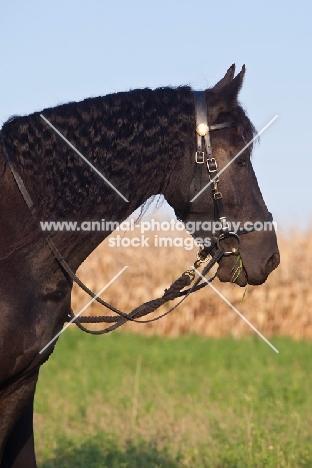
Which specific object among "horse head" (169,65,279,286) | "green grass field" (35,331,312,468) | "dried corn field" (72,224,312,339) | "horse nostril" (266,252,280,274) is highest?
"horse head" (169,65,279,286)

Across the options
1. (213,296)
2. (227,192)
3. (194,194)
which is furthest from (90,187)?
(213,296)

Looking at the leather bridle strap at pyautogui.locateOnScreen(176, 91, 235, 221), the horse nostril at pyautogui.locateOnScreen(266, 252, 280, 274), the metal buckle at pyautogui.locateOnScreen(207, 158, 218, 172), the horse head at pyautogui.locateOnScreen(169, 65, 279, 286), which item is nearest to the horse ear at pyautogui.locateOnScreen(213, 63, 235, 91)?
the horse head at pyautogui.locateOnScreen(169, 65, 279, 286)

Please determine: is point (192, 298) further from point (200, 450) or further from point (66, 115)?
point (66, 115)

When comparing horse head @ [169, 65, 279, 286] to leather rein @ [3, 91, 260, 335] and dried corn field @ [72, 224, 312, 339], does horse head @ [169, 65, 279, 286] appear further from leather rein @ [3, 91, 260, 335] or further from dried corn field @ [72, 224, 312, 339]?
dried corn field @ [72, 224, 312, 339]

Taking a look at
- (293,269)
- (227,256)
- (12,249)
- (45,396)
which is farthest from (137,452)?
(293,269)

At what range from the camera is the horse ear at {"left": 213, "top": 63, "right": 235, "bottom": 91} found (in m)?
4.44

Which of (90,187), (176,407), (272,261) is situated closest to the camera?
(90,187)

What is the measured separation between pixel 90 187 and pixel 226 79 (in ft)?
3.56

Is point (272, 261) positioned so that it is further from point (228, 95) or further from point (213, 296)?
point (213, 296)

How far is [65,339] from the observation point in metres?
17.9

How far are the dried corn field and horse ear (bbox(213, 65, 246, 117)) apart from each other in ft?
49.9

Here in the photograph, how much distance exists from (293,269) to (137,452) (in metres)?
15.3

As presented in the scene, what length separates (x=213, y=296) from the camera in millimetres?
20750

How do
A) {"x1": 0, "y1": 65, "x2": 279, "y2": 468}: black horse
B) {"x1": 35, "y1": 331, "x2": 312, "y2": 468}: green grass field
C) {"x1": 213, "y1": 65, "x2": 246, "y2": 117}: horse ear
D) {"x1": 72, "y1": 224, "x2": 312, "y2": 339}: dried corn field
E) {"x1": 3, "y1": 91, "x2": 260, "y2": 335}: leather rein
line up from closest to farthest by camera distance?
{"x1": 0, "y1": 65, "x2": 279, "y2": 468}: black horse, {"x1": 3, "y1": 91, "x2": 260, "y2": 335}: leather rein, {"x1": 213, "y1": 65, "x2": 246, "y2": 117}: horse ear, {"x1": 35, "y1": 331, "x2": 312, "y2": 468}: green grass field, {"x1": 72, "y1": 224, "x2": 312, "y2": 339}: dried corn field
